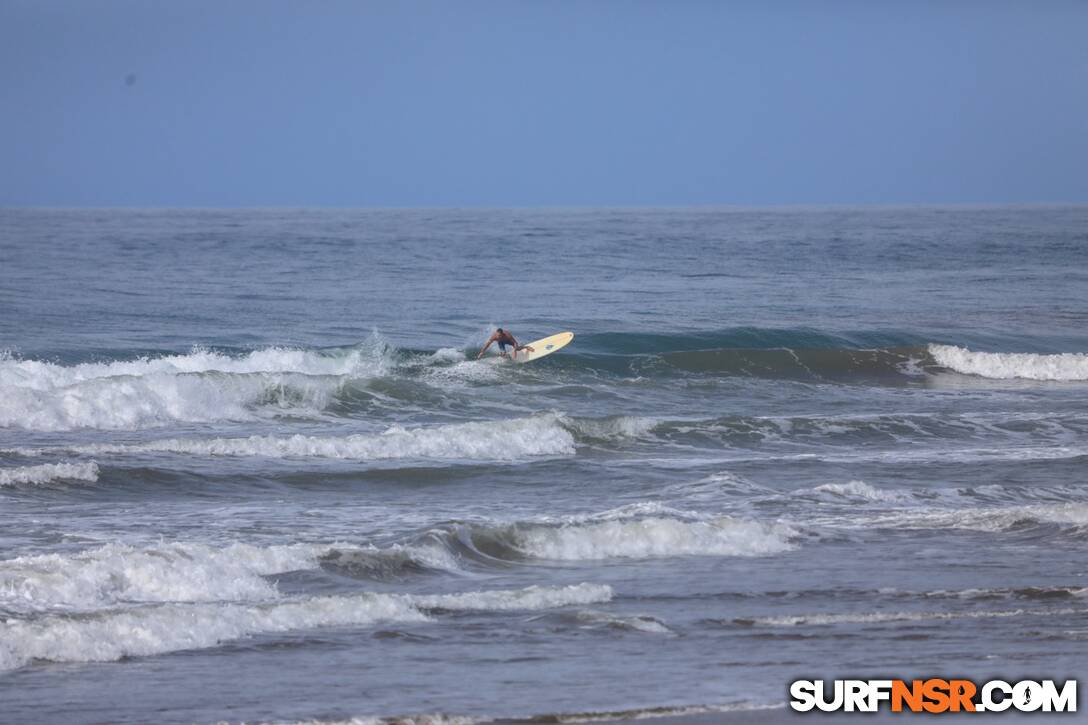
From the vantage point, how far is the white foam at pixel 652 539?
13219mm

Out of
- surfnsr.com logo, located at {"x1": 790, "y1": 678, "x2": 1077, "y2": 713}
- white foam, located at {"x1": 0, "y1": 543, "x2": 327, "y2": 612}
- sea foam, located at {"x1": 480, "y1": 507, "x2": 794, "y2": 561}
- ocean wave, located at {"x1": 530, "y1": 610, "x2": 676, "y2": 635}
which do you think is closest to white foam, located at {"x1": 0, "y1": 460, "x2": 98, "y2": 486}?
white foam, located at {"x1": 0, "y1": 543, "x2": 327, "y2": 612}

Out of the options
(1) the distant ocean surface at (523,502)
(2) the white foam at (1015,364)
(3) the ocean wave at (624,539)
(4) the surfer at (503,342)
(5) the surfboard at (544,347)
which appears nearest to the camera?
(1) the distant ocean surface at (523,502)

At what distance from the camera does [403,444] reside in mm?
19625

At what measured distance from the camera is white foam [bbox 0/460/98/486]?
634 inches

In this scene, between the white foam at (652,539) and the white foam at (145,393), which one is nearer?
the white foam at (652,539)

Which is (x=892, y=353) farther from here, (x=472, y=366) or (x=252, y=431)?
(x=252, y=431)

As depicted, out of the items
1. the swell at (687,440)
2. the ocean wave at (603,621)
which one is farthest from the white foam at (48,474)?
the ocean wave at (603,621)

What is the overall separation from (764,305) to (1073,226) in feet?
178

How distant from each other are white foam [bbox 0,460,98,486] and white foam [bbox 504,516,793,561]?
6.18m

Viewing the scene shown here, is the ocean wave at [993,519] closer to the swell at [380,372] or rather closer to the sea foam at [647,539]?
the sea foam at [647,539]

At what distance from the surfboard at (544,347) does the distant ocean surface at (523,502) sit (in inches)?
11.2

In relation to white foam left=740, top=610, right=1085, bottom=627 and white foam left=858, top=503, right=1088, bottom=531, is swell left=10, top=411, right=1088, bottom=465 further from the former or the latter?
white foam left=740, top=610, right=1085, bottom=627

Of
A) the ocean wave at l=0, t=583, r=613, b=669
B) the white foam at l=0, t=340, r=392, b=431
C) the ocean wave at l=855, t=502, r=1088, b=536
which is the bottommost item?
the ocean wave at l=855, t=502, r=1088, b=536

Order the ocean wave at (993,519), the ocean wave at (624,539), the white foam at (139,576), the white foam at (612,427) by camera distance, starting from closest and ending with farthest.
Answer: the white foam at (139,576), the ocean wave at (624,539), the ocean wave at (993,519), the white foam at (612,427)
